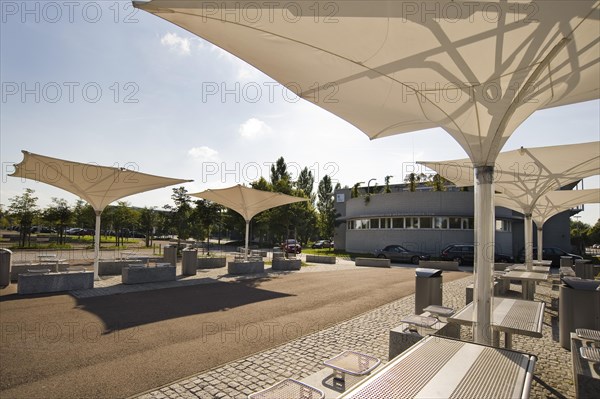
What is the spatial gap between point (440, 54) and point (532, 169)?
8992 millimetres

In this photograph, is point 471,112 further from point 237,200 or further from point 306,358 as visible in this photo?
point 237,200

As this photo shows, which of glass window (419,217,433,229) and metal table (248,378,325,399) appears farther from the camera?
glass window (419,217,433,229)

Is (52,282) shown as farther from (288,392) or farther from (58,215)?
(58,215)

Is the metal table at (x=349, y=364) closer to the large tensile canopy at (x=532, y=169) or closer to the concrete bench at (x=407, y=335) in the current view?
the concrete bench at (x=407, y=335)

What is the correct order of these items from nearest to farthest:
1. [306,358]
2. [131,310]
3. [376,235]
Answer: [306,358], [131,310], [376,235]

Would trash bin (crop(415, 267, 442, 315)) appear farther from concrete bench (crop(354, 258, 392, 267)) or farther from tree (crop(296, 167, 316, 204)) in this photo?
tree (crop(296, 167, 316, 204))

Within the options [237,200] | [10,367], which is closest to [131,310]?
[10,367]

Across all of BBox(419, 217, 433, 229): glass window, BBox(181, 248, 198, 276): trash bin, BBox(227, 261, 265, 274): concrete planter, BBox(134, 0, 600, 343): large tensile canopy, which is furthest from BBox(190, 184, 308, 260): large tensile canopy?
→ BBox(419, 217, 433, 229): glass window

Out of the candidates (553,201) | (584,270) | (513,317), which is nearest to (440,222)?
(553,201)

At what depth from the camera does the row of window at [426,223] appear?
1163 inches

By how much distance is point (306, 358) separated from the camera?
5707 mm

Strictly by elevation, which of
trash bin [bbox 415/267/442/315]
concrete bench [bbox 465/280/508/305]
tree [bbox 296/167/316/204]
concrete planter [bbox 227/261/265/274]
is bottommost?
concrete planter [bbox 227/261/265/274]

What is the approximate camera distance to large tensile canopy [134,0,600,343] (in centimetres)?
368

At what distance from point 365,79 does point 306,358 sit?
4.58 meters
